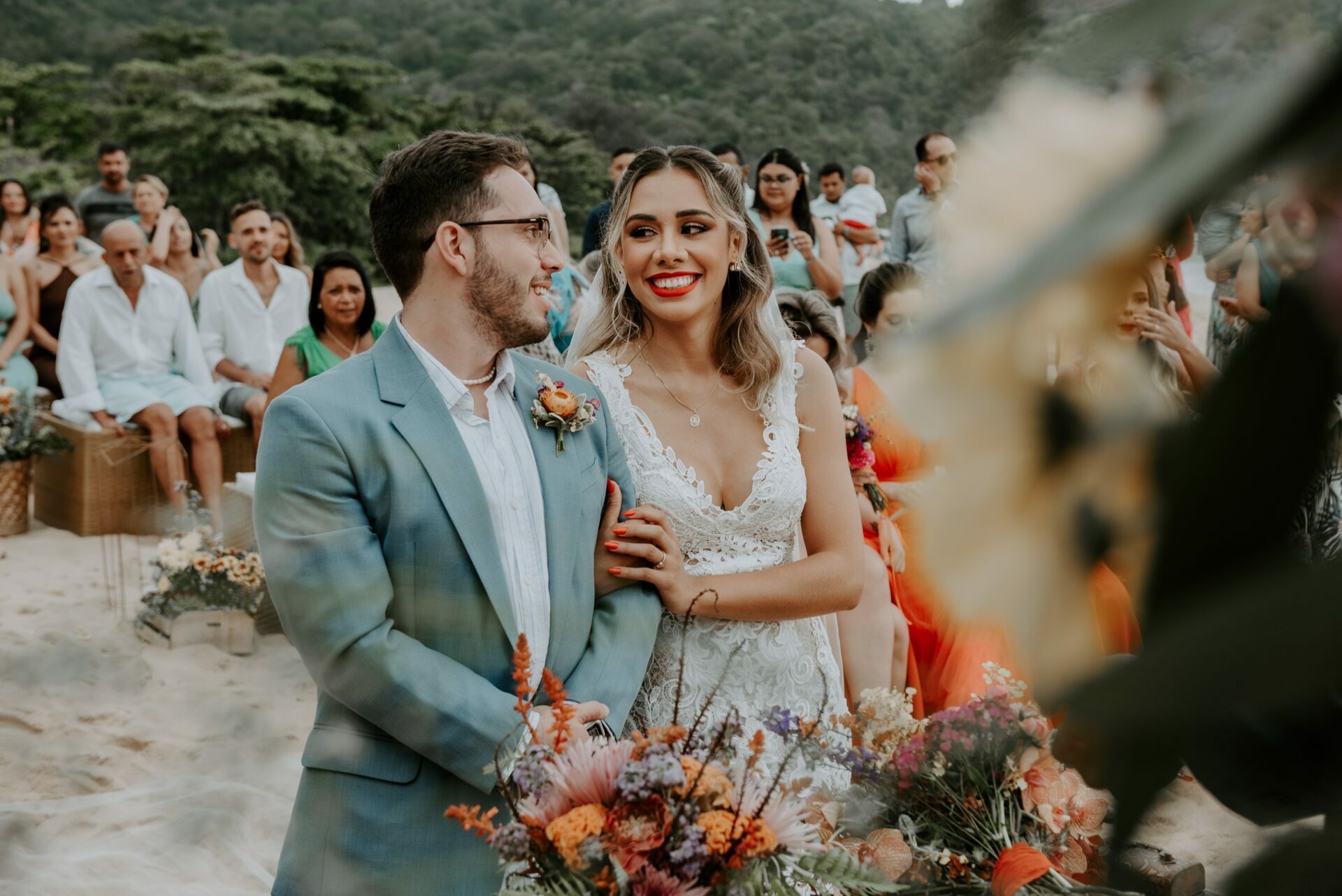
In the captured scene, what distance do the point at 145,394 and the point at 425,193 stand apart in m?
5.18

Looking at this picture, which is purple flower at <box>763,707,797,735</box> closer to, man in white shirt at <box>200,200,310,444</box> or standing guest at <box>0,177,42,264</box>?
man in white shirt at <box>200,200,310,444</box>

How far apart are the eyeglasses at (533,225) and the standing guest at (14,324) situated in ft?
19.5

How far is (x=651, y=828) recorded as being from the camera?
136 cm

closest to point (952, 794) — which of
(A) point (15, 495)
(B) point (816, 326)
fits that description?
(B) point (816, 326)

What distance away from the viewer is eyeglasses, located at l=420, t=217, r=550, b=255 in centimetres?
227

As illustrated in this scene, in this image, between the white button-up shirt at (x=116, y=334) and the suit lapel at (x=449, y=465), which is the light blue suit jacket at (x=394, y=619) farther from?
the white button-up shirt at (x=116, y=334)

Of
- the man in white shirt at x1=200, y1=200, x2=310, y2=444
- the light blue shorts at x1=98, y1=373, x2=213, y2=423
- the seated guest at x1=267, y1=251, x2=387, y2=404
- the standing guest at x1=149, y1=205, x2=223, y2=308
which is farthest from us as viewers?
the standing guest at x1=149, y1=205, x2=223, y2=308

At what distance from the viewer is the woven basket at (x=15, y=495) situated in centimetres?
673

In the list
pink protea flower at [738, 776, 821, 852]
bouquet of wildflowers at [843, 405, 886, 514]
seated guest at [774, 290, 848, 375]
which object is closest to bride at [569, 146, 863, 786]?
bouquet of wildflowers at [843, 405, 886, 514]

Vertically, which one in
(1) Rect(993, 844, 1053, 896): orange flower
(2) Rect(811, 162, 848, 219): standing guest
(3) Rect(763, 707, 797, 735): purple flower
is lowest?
(3) Rect(763, 707, 797, 735): purple flower

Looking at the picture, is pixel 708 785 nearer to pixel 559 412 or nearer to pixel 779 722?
pixel 779 722

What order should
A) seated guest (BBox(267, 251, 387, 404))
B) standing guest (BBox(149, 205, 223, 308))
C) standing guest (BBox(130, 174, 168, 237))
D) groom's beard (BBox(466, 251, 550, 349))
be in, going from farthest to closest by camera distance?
standing guest (BBox(130, 174, 168, 237)) < standing guest (BBox(149, 205, 223, 308)) < seated guest (BBox(267, 251, 387, 404)) < groom's beard (BBox(466, 251, 550, 349))

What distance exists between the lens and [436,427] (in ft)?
6.81

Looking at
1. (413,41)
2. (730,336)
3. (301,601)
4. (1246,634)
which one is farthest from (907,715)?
(413,41)
